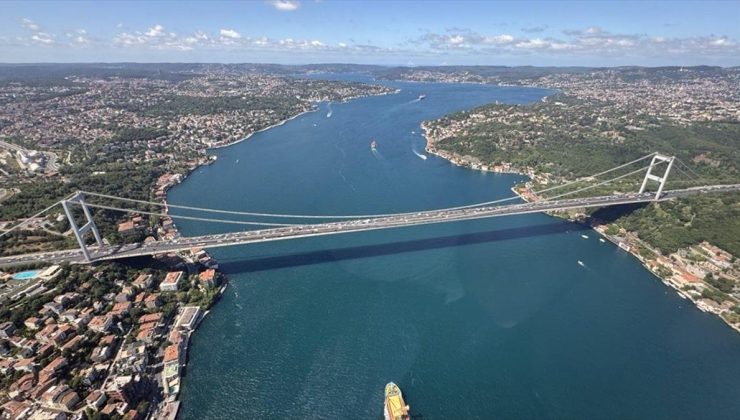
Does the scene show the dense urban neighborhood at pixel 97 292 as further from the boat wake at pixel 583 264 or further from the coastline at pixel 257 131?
the boat wake at pixel 583 264

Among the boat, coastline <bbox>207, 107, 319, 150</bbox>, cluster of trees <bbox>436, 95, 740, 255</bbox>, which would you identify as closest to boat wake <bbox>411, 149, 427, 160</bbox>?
cluster of trees <bbox>436, 95, 740, 255</bbox>

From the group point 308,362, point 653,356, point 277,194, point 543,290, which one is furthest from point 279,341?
point 277,194

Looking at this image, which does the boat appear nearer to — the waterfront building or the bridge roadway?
the bridge roadway

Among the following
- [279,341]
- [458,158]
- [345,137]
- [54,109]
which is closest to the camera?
[279,341]

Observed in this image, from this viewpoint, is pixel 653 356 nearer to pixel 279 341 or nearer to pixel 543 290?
pixel 543 290

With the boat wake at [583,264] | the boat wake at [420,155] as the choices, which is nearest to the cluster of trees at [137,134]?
the boat wake at [420,155]

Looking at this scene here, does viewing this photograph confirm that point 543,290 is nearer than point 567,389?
No
